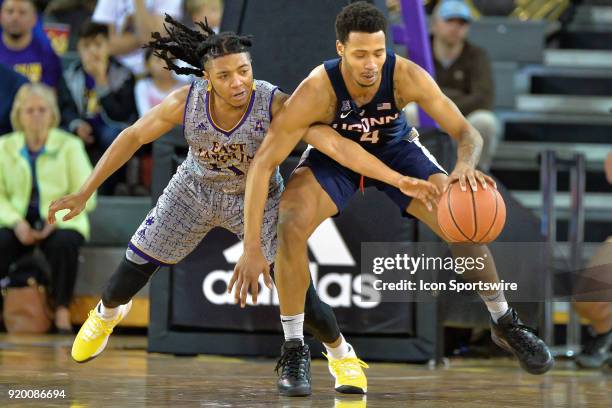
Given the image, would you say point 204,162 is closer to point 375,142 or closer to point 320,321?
point 375,142

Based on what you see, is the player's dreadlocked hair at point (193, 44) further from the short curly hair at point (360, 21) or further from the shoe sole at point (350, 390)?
the shoe sole at point (350, 390)

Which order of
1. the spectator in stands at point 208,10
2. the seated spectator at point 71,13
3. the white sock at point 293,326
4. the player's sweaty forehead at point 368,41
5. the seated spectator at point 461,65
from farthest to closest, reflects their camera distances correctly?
1. the seated spectator at point 71,13
2. the spectator in stands at point 208,10
3. the seated spectator at point 461,65
4. the white sock at point 293,326
5. the player's sweaty forehead at point 368,41

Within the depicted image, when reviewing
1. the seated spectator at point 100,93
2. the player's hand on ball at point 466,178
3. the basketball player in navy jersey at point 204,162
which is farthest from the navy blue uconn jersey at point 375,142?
the seated spectator at point 100,93

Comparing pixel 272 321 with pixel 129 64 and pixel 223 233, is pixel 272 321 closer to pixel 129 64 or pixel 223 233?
pixel 223 233

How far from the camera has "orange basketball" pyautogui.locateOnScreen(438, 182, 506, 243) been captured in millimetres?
4586

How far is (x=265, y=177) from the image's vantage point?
16.0 ft

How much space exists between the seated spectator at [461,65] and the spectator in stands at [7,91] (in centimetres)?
300

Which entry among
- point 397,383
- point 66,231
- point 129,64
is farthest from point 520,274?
point 129,64

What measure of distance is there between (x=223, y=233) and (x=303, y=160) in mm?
1383

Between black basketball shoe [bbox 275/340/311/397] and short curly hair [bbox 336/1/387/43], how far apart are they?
1323 millimetres

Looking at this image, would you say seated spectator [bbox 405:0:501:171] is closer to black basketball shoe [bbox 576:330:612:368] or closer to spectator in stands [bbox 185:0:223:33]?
spectator in stands [bbox 185:0:223:33]

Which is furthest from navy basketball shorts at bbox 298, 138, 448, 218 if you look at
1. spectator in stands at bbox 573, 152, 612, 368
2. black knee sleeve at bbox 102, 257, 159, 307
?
spectator in stands at bbox 573, 152, 612, 368

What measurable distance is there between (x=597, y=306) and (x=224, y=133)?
2681 mm

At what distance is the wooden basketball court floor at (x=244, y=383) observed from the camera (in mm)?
4594
